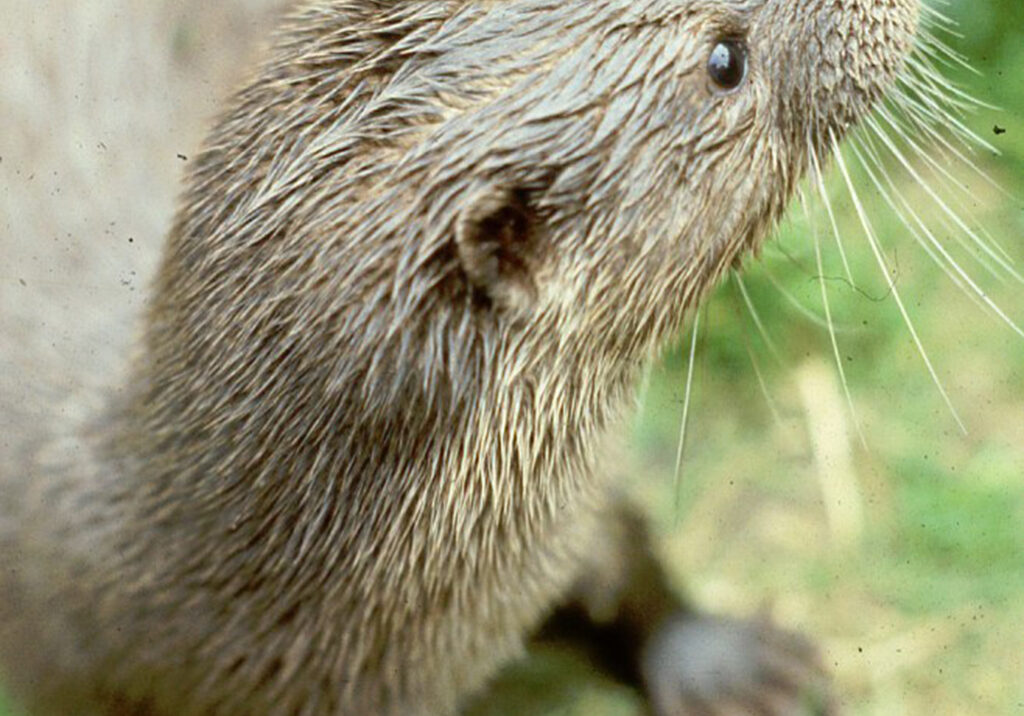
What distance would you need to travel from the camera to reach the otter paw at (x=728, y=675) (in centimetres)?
181

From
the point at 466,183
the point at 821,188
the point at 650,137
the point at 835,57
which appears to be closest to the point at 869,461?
the point at 821,188

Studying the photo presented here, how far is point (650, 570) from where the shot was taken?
1.85 meters

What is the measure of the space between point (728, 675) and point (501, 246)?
89 cm

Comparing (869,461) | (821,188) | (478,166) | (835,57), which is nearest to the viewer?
(478,166)

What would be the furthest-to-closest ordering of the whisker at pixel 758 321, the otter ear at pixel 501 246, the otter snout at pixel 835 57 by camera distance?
the whisker at pixel 758 321
the otter snout at pixel 835 57
the otter ear at pixel 501 246

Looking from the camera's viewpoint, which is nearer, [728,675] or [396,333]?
[396,333]

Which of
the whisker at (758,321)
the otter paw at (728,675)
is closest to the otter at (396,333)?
the otter paw at (728,675)

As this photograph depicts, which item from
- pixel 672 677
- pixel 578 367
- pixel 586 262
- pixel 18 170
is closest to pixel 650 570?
pixel 672 677

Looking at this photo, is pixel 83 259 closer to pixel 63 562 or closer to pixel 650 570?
pixel 63 562

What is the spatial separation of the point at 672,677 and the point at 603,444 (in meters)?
0.43

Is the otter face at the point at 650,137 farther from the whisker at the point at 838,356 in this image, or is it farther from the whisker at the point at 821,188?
the whisker at the point at 838,356

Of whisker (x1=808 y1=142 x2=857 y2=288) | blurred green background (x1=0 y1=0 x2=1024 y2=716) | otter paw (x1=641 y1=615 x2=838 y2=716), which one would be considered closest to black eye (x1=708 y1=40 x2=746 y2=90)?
whisker (x1=808 y1=142 x2=857 y2=288)

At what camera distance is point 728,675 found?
1827 millimetres

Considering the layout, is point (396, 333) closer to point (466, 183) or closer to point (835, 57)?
point (466, 183)
